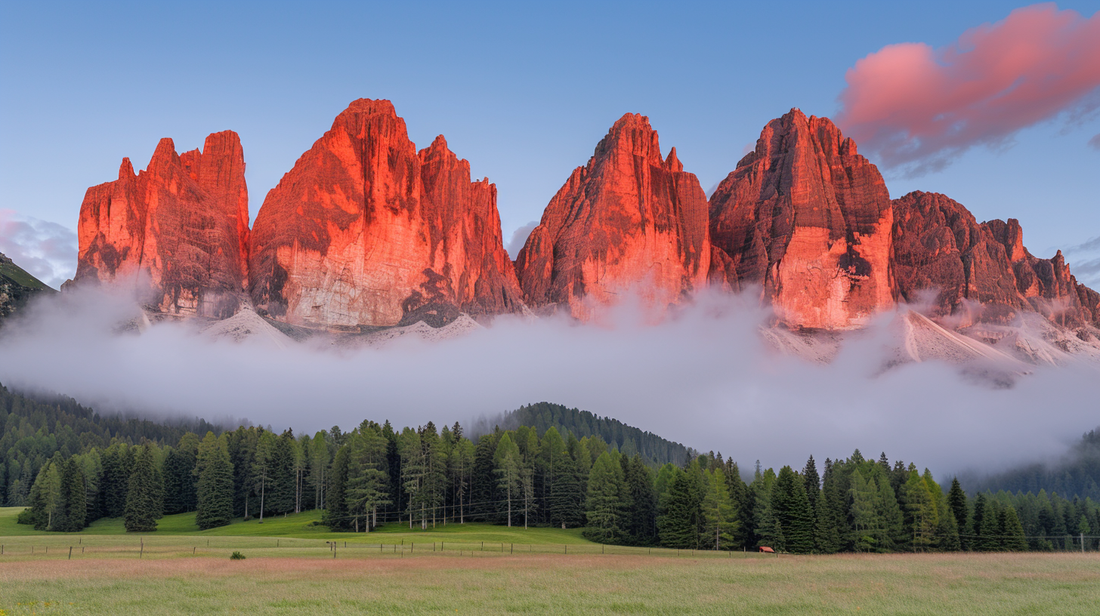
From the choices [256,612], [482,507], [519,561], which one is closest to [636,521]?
[482,507]

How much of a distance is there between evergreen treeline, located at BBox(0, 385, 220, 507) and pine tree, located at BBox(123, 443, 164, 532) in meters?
30.8

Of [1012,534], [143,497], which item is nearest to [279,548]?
[143,497]

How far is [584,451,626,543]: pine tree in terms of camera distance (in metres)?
82.8

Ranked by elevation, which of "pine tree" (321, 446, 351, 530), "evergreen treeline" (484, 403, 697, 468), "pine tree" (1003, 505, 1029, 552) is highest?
"evergreen treeline" (484, 403, 697, 468)

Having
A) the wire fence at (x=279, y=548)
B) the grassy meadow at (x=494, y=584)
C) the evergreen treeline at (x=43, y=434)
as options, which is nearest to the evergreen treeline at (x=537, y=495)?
the wire fence at (x=279, y=548)

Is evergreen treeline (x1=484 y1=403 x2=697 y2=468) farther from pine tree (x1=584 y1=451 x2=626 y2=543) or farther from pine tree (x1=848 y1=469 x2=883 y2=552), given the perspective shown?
pine tree (x1=848 y1=469 x2=883 y2=552)

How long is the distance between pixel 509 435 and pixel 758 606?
72.5 meters

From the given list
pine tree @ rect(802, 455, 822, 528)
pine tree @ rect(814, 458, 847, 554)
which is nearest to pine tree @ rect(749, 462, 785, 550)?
pine tree @ rect(814, 458, 847, 554)

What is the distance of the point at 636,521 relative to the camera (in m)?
86.6

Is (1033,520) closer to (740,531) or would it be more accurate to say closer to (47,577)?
(740,531)

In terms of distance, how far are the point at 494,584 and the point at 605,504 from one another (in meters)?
49.1

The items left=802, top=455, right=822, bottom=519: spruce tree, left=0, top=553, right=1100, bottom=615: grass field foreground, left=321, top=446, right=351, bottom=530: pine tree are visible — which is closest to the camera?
left=0, top=553, right=1100, bottom=615: grass field foreground

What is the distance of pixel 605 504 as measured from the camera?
84.1 meters

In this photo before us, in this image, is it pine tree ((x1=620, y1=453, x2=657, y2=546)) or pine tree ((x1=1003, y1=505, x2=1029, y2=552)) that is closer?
pine tree ((x1=1003, y1=505, x2=1029, y2=552))
